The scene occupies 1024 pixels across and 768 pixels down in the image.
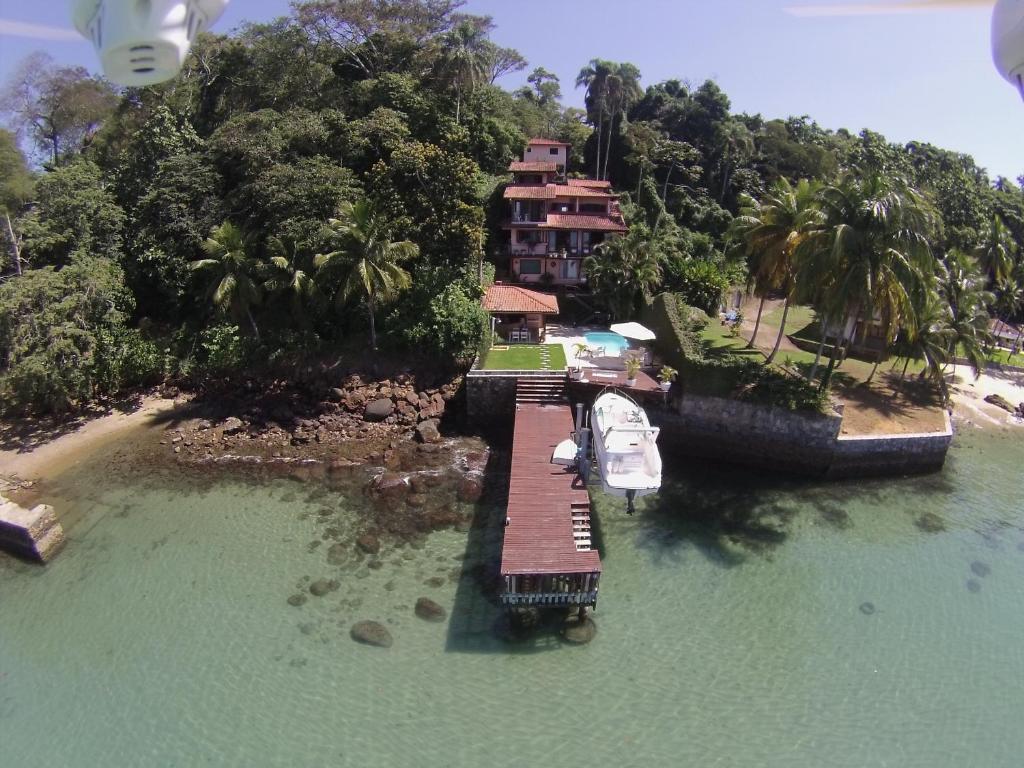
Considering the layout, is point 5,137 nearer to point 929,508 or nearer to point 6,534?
point 6,534

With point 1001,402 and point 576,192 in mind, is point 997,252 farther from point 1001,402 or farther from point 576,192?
point 576,192

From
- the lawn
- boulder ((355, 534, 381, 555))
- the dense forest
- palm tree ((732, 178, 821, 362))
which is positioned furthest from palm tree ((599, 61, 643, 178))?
boulder ((355, 534, 381, 555))

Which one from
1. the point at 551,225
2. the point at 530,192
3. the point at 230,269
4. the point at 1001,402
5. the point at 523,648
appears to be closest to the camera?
the point at 523,648

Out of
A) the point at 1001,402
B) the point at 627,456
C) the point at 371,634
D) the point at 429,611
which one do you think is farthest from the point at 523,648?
the point at 1001,402

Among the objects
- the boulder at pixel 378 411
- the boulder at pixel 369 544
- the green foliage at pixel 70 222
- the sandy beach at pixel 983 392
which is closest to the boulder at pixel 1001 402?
the sandy beach at pixel 983 392

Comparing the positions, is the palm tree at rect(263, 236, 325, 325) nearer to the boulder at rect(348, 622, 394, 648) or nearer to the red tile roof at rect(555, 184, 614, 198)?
the red tile roof at rect(555, 184, 614, 198)

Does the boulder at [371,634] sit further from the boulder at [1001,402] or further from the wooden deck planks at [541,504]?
the boulder at [1001,402]
